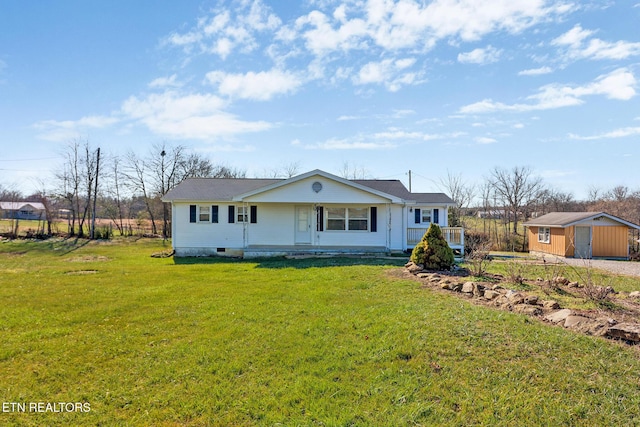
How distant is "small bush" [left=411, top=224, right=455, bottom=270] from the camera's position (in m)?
11.1

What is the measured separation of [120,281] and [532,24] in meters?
15.4

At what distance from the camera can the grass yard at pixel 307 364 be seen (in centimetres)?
335

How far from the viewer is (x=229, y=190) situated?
61.0 feet

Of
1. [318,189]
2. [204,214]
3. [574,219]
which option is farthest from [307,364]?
[574,219]

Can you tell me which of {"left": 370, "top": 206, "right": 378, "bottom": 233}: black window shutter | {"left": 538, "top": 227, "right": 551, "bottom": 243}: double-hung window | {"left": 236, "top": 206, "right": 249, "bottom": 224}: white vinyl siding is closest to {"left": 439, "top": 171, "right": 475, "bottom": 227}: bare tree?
{"left": 538, "top": 227, "right": 551, "bottom": 243}: double-hung window

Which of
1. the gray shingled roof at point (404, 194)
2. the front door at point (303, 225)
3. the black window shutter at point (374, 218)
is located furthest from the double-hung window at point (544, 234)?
the front door at point (303, 225)

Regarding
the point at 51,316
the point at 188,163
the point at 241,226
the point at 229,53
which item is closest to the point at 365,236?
the point at 241,226

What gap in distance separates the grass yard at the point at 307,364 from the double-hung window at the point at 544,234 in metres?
19.5

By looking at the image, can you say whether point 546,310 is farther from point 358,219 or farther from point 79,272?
point 79,272

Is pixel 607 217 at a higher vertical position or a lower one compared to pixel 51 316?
higher

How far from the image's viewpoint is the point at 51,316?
6742 millimetres

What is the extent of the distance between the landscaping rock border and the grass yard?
0.39 meters

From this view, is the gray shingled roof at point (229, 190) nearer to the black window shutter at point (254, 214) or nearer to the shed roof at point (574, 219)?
the black window shutter at point (254, 214)

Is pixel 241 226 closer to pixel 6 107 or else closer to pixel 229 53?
pixel 229 53
